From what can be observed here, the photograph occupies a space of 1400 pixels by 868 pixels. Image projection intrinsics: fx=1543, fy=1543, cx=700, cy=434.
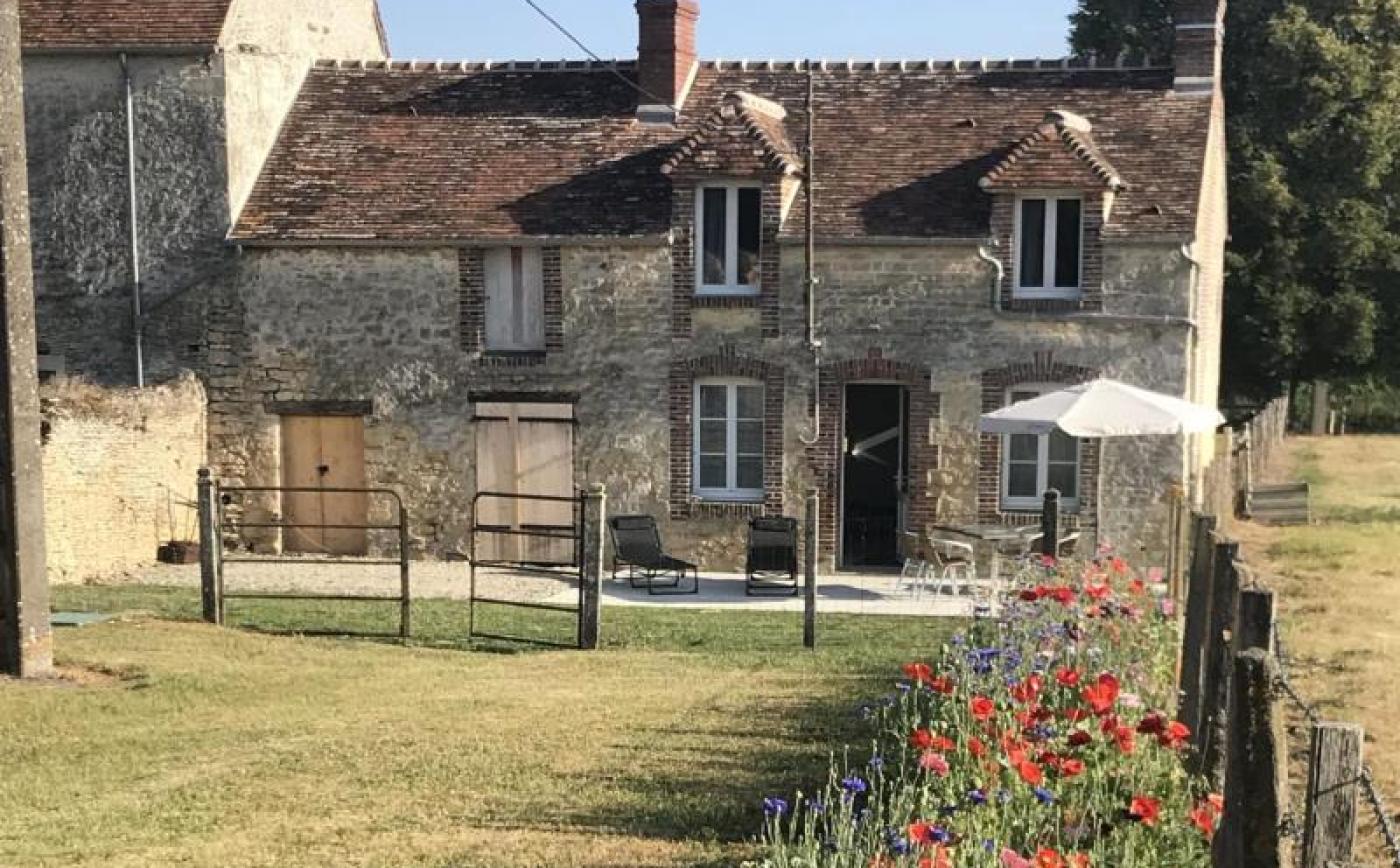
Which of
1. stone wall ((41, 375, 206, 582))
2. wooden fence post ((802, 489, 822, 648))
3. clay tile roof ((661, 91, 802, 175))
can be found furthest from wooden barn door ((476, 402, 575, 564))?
wooden fence post ((802, 489, 822, 648))

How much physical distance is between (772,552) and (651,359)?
11.1 ft

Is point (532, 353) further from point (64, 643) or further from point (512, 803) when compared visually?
point (512, 803)

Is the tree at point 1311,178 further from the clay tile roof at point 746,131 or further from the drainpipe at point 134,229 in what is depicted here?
the drainpipe at point 134,229

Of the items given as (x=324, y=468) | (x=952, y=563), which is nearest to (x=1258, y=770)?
(x=952, y=563)

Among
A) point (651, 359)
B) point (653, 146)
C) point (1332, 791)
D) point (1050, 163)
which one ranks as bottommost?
point (1332, 791)

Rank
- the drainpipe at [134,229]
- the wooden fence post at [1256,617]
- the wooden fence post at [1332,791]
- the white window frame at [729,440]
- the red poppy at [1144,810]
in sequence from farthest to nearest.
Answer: the drainpipe at [134,229]
the white window frame at [729,440]
the wooden fence post at [1256,617]
the red poppy at [1144,810]
the wooden fence post at [1332,791]

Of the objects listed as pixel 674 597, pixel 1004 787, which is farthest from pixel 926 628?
pixel 1004 787

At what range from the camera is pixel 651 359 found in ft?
67.2

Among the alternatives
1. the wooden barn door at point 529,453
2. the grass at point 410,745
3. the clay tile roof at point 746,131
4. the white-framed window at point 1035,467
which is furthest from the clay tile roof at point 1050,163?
the grass at point 410,745

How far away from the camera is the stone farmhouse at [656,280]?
19.8m

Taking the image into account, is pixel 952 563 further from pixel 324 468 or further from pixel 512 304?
pixel 324 468

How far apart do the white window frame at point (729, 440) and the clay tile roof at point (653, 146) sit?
7.01 feet

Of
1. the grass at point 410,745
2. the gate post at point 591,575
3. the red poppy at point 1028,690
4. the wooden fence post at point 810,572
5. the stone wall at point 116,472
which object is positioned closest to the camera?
the red poppy at point 1028,690

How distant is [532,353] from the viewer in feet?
67.7
